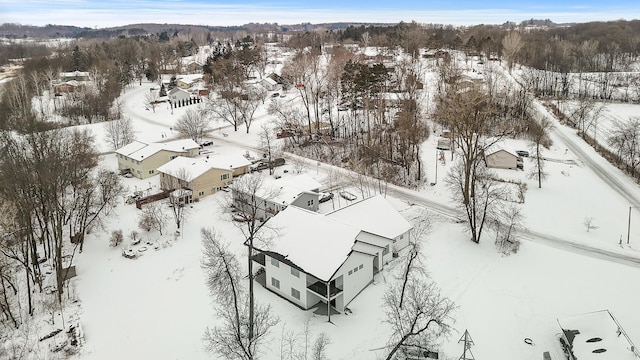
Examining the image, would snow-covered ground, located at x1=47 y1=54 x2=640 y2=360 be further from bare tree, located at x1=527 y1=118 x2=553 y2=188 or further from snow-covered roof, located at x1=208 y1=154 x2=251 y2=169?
snow-covered roof, located at x1=208 y1=154 x2=251 y2=169

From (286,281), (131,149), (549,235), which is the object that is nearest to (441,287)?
(286,281)

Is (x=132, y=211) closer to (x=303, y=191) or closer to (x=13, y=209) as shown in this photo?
(x=13, y=209)

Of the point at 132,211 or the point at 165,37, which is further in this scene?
the point at 165,37

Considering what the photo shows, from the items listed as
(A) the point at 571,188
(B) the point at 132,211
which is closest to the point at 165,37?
(B) the point at 132,211

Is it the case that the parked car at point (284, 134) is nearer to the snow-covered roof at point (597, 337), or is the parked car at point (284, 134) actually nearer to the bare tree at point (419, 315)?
the bare tree at point (419, 315)

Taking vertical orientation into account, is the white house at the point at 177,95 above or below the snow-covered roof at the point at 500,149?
above

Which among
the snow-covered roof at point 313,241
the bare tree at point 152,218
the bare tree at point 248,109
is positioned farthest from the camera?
the bare tree at point 248,109

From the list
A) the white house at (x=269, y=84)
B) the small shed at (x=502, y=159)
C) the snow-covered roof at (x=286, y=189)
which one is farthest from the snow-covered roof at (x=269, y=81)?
the snow-covered roof at (x=286, y=189)

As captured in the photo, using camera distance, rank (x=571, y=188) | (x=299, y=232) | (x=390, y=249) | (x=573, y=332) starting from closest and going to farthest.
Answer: (x=573, y=332), (x=299, y=232), (x=390, y=249), (x=571, y=188)
